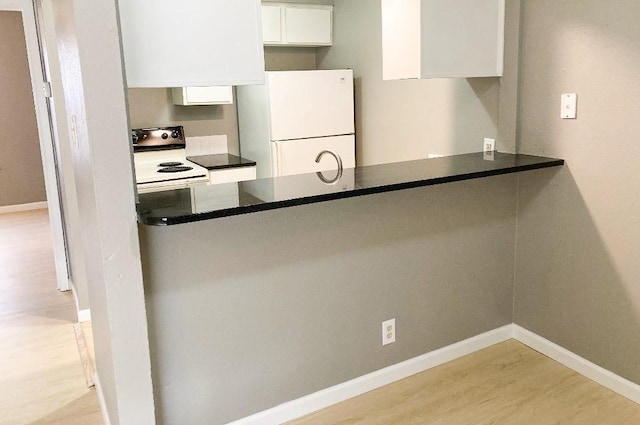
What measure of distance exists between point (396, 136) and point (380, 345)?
1.62m

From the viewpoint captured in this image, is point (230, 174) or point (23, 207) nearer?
point (230, 174)

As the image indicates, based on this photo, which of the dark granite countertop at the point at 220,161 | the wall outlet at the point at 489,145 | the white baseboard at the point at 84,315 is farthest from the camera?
the dark granite countertop at the point at 220,161

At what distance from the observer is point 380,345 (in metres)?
2.59

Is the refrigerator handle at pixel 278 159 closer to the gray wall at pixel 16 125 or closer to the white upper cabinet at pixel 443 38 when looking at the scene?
the white upper cabinet at pixel 443 38

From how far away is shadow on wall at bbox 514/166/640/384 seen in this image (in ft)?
8.14

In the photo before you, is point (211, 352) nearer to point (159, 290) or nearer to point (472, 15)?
point (159, 290)

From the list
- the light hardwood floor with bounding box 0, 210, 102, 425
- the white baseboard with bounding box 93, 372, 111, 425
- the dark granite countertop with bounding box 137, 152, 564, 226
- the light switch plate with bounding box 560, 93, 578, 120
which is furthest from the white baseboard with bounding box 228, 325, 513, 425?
the light switch plate with bounding box 560, 93, 578, 120

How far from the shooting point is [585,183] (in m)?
2.54

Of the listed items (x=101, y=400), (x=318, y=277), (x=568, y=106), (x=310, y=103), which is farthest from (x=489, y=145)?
(x=101, y=400)

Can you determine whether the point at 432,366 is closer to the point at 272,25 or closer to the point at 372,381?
the point at 372,381

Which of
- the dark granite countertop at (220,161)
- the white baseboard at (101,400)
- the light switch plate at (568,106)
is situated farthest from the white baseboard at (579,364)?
the dark granite countertop at (220,161)

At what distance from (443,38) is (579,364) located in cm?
168

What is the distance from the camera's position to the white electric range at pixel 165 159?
150 inches

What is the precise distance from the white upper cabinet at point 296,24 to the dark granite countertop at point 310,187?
204 cm
